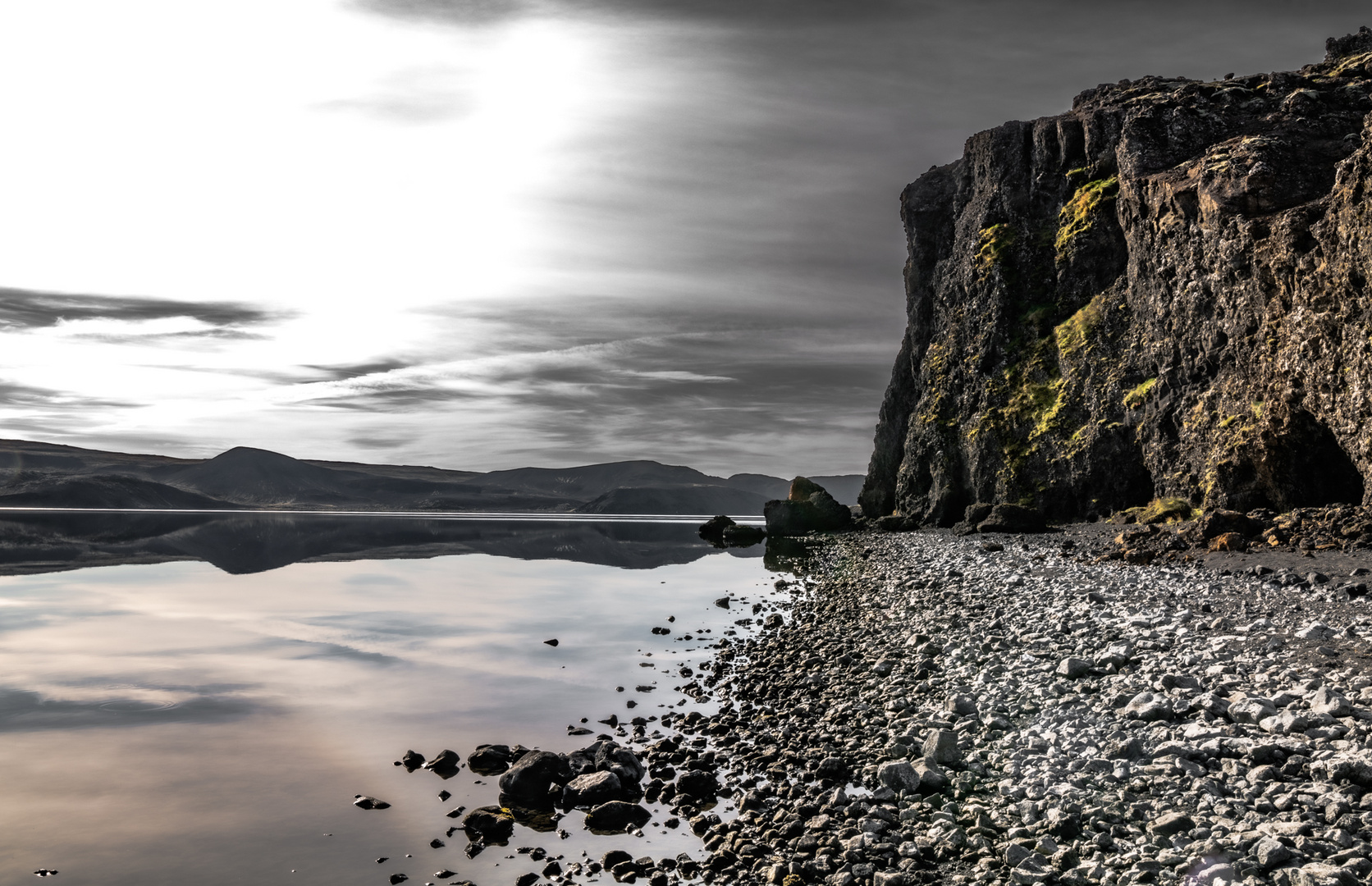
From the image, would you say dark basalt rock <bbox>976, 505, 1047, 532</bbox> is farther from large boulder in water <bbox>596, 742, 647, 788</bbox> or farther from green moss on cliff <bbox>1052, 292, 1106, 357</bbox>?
large boulder in water <bbox>596, 742, 647, 788</bbox>

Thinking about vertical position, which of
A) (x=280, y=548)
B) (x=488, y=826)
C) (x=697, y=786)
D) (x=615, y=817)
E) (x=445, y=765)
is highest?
(x=697, y=786)

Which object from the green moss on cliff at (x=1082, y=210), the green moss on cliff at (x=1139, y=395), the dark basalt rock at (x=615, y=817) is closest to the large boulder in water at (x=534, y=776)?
the dark basalt rock at (x=615, y=817)

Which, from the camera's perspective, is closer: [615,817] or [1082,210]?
[615,817]

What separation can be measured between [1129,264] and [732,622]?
3951cm

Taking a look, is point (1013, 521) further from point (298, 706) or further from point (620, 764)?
point (298, 706)

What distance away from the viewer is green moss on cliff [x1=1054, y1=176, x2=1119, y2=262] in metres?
53.2

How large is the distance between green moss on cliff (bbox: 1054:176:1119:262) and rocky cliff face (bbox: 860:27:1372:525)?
18 cm

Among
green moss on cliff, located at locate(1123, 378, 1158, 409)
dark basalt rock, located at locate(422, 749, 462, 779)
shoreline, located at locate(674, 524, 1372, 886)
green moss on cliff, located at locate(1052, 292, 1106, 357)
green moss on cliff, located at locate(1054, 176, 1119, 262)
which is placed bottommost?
dark basalt rock, located at locate(422, 749, 462, 779)

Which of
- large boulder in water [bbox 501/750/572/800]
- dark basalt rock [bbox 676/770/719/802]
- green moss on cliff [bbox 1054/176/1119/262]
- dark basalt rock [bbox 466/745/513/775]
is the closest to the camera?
dark basalt rock [bbox 676/770/719/802]

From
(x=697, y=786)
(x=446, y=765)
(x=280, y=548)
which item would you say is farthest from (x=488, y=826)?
(x=280, y=548)

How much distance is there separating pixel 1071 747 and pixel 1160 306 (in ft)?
137

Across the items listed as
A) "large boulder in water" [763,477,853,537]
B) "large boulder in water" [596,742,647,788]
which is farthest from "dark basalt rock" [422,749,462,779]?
"large boulder in water" [763,477,853,537]

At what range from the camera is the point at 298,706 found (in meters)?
16.6

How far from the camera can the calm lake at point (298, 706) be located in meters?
9.33
